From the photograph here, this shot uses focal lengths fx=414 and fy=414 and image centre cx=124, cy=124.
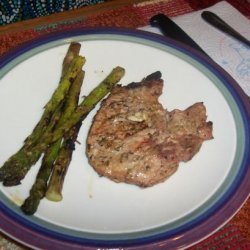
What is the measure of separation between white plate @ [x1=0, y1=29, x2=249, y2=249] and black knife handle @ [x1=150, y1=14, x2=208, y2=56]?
0.23 metres

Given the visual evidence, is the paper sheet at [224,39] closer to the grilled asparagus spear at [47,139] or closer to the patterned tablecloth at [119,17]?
Answer: the patterned tablecloth at [119,17]

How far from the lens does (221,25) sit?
8.72ft

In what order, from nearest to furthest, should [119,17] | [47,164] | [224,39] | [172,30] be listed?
[47,164] → [172,30] → [224,39] → [119,17]

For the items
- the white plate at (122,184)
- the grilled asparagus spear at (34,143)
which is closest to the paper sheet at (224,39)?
the white plate at (122,184)

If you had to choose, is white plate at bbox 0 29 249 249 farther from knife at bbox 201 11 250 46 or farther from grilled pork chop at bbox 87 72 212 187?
knife at bbox 201 11 250 46

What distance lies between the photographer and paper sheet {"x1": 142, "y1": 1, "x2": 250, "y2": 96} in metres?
2.43

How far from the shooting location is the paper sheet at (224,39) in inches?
95.7

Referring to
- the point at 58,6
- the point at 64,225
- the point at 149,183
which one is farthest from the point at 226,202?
the point at 58,6

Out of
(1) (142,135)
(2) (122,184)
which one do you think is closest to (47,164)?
(2) (122,184)

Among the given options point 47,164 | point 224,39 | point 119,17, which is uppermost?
point 119,17

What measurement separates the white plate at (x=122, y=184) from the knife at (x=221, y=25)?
1.81 ft

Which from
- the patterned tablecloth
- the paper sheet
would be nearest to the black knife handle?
the paper sheet

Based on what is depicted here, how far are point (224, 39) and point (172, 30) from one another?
0.37 metres

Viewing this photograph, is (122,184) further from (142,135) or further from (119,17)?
(119,17)
